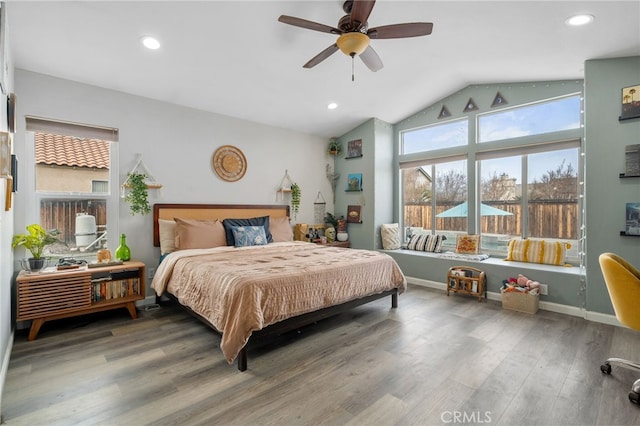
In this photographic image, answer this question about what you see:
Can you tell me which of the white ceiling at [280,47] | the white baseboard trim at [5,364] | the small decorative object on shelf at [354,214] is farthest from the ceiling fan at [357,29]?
the small decorative object on shelf at [354,214]

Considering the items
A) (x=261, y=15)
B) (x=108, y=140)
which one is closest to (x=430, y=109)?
(x=261, y=15)

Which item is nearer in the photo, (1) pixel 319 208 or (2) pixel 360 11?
(2) pixel 360 11

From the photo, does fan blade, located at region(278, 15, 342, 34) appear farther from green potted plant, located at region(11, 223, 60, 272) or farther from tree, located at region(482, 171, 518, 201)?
tree, located at region(482, 171, 518, 201)

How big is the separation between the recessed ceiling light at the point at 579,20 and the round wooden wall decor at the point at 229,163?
13.4 feet

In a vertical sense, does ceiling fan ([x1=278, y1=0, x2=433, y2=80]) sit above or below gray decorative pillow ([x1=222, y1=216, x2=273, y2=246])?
above

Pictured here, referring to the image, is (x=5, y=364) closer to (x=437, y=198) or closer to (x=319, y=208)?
(x=319, y=208)

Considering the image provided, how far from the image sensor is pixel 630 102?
10.2ft

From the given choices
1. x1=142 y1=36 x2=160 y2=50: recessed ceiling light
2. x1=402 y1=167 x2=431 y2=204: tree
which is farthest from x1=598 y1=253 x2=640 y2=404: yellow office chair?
x1=142 y1=36 x2=160 y2=50: recessed ceiling light

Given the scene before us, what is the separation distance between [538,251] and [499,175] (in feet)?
3.93

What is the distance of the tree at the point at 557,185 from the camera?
389 cm

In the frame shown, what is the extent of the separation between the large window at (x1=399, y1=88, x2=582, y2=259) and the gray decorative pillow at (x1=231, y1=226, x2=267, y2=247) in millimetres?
2794

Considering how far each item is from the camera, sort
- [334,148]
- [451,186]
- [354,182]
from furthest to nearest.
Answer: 1. [334,148]
2. [354,182]
3. [451,186]

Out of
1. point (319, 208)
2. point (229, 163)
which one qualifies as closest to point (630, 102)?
point (319, 208)

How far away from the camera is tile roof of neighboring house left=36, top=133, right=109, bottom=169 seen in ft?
10.7
